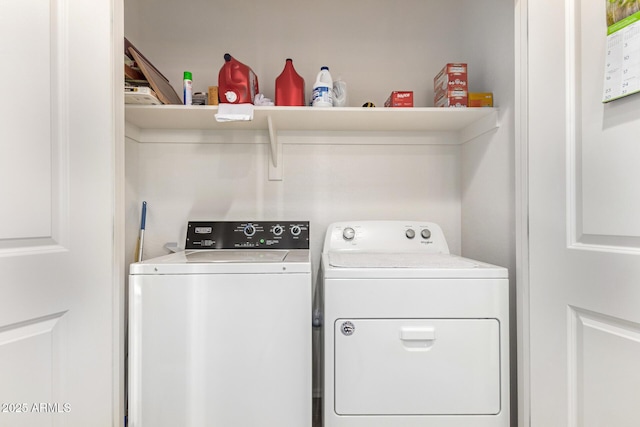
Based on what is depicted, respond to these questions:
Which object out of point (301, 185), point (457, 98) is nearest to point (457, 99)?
point (457, 98)

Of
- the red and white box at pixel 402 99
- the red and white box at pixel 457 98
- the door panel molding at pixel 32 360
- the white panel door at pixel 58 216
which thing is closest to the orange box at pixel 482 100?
the red and white box at pixel 457 98

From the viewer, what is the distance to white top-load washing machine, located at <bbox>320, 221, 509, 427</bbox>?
1.10m

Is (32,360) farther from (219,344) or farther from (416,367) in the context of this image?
(416,367)

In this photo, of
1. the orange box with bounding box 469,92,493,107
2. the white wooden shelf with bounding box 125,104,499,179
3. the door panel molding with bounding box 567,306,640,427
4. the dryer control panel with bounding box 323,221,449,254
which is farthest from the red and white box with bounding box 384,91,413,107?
the door panel molding with bounding box 567,306,640,427

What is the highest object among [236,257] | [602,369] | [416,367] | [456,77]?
[456,77]

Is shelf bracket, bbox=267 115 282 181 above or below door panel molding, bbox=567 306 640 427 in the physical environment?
above

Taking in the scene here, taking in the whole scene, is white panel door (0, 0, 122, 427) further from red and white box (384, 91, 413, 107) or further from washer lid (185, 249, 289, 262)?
red and white box (384, 91, 413, 107)

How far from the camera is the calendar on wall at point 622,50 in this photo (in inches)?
29.5

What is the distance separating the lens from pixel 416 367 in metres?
1.10

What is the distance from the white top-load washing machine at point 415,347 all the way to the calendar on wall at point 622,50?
2.10 ft

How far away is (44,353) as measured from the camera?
88 cm

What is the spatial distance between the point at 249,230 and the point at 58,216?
86 cm

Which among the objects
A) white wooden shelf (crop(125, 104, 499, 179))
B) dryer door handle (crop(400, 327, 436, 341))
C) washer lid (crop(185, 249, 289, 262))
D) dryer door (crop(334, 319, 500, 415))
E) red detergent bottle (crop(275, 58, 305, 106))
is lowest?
dryer door (crop(334, 319, 500, 415))

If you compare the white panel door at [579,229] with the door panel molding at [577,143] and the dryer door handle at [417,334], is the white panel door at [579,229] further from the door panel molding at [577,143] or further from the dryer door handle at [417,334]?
the dryer door handle at [417,334]
